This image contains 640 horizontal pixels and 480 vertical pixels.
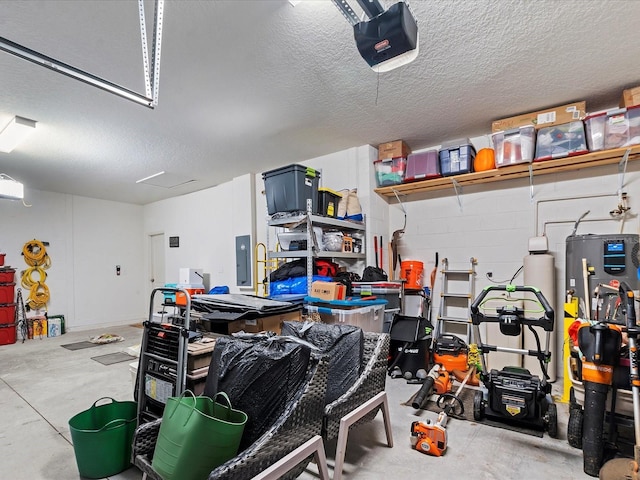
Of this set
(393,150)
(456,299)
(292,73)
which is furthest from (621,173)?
(292,73)

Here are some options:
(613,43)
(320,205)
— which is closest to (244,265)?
(320,205)

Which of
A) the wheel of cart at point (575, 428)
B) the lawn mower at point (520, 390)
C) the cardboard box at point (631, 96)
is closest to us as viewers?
the wheel of cart at point (575, 428)

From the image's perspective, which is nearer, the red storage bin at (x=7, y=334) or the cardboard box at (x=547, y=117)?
the cardboard box at (x=547, y=117)

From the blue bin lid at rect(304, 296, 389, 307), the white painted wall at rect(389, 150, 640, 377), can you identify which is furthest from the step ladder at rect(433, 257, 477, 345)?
the blue bin lid at rect(304, 296, 389, 307)

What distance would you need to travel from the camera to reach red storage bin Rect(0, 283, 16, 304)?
5.85 meters

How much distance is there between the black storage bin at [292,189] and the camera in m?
3.86

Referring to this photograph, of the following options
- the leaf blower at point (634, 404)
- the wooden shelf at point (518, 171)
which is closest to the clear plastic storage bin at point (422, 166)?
the wooden shelf at point (518, 171)

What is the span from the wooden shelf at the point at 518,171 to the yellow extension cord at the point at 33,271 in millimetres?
6931

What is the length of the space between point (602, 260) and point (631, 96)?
1495mm

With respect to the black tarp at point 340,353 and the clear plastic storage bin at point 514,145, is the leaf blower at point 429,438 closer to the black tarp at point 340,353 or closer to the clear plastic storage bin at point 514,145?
the black tarp at point 340,353

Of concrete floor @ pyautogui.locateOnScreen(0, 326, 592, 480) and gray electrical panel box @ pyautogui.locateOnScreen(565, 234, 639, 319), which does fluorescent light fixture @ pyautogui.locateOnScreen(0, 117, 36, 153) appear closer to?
concrete floor @ pyautogui.locateOnScreen(0, 326, 592, 480)

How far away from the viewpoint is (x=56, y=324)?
6.66 m

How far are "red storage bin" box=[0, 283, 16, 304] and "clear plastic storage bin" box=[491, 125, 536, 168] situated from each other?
26.5 feet

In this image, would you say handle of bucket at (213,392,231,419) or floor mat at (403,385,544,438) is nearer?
handle of bucket at (213,392,231,419)
